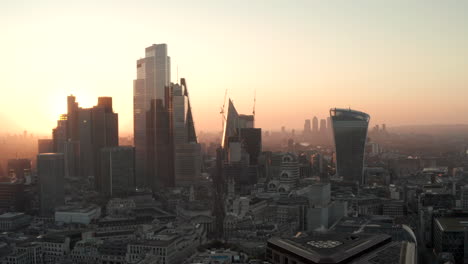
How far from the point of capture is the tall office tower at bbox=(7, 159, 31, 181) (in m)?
57.0

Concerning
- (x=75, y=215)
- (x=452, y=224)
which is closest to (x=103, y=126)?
(x=75, y=215)

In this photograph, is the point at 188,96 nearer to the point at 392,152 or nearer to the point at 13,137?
the point at 13,137

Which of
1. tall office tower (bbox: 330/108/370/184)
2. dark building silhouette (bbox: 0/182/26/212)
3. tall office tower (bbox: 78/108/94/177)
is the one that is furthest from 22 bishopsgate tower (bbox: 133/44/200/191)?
tall office tower (bbox: 330/108/370/184)

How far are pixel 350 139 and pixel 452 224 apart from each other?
2470cm

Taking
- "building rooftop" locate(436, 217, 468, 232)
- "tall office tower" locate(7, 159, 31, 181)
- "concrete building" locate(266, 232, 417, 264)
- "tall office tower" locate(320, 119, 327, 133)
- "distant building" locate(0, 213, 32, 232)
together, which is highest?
"tall office tower" locate(320, 119, 327, 133)

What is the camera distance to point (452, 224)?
3044 centimetres

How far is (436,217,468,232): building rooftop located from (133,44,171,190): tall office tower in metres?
34.5

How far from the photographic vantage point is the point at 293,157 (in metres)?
58.1

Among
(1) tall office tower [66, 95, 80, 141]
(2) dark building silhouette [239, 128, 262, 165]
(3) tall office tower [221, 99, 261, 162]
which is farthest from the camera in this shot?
(2) dark building silhouette [239, 128, 262, 165]

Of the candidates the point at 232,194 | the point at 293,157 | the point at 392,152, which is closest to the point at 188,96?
the point at 293,157

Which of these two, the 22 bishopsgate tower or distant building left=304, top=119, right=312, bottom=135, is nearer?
the 22 bishopsgate tower

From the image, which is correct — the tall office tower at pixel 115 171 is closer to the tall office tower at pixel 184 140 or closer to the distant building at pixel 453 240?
the tall office tower at pixel 184 140

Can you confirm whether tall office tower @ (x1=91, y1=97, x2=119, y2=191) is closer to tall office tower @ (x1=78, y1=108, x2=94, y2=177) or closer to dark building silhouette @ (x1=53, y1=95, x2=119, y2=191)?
dark building silhouette @ (x1=53, y1=95, x2=119, y2=191)

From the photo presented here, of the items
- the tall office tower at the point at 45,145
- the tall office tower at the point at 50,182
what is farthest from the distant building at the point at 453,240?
the tall office tower at the point at 45,145
